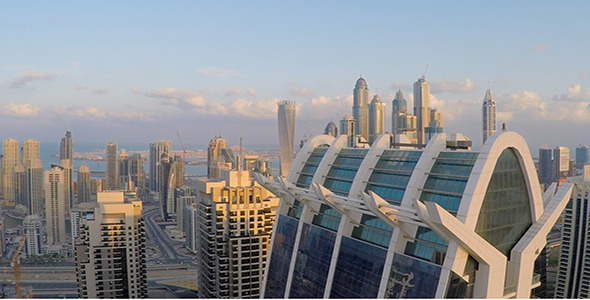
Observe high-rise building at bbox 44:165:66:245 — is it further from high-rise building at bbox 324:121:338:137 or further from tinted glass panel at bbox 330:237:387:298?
tinted glass panel at bbox 330:237:387:298

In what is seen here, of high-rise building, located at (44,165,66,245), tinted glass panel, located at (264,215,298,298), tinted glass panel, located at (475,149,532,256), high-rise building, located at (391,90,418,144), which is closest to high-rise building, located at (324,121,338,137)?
high-rise building, located at (391,90,418,144)

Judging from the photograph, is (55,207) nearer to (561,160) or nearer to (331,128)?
(331,128)

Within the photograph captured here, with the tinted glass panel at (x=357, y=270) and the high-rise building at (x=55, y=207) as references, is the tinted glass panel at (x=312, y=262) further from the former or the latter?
the high-rise building at (x=55, y=207)

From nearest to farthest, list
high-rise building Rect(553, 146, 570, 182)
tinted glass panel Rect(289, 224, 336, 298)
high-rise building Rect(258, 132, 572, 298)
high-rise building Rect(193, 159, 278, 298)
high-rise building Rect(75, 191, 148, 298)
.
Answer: high-rise building Rect(258, 132, 572, 298), tinted glass panel Rect(289, 224, 336, 298), high-rise building Rect(193, 159, 278, 298), high-rise building Rect(75, 191, 148, 298), high-rise building Rect(553, 146, 570, 182)

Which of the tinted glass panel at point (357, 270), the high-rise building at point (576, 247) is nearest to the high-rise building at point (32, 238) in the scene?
the high-rise building at point (576, 247)

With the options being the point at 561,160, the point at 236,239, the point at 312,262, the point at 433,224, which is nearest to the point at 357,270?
the point at 312,262

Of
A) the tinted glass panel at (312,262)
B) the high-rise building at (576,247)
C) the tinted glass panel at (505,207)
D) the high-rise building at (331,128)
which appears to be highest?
the high-rise building at (331,128)
